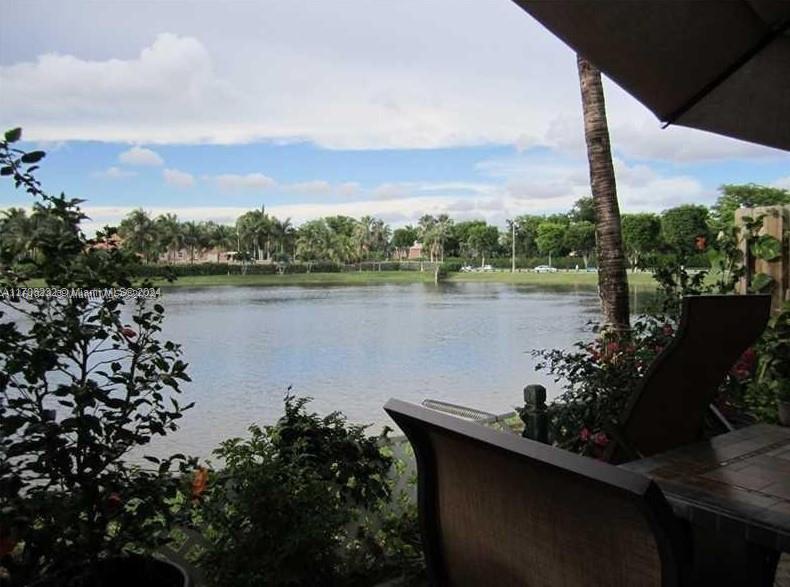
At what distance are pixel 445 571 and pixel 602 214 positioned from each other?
320 centimetres

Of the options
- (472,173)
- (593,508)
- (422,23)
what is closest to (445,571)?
(593,508)

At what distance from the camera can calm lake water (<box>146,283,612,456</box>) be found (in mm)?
4766

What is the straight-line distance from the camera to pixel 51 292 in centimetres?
167

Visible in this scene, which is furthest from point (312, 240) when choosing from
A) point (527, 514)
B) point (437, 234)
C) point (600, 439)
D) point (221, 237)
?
point (527, 514)

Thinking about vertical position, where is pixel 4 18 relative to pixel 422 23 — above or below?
below

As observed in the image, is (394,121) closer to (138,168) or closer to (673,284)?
(138,168)

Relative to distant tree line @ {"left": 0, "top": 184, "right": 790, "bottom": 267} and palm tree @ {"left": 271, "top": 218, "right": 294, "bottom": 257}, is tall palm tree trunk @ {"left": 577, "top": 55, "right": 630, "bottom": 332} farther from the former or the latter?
palm tree @ {"left": 271, "top": 218, "right": 294, "bottom": 257}

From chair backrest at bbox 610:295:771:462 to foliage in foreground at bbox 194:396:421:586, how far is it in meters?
0.94

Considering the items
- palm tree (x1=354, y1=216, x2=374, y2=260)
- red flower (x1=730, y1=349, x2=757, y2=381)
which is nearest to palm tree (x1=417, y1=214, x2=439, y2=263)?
palm tree (x1=354, y1=216, x2=374, y2=260)

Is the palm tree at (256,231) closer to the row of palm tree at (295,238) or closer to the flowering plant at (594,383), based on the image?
the row of palm tree at (295,238)

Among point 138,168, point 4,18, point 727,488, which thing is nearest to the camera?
point 727,488

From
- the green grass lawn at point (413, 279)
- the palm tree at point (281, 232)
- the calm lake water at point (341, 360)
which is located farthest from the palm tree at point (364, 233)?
the calm lake water at point (341, 360)

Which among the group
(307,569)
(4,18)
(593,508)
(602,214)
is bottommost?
(307,569)

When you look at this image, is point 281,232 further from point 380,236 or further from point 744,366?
point 744,366
